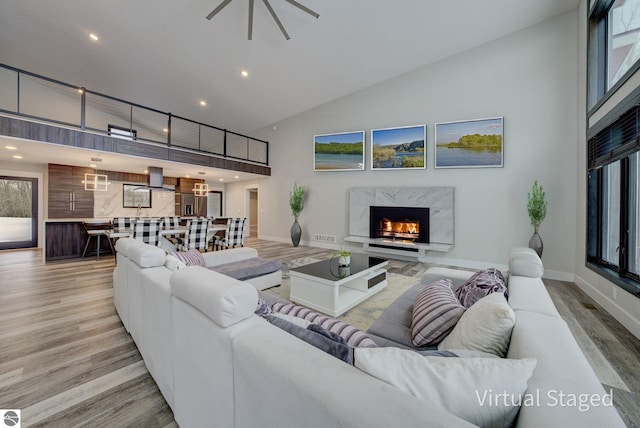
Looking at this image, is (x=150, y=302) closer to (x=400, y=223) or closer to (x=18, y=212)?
(x=400, y=223)

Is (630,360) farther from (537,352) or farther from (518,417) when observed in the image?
(518,417)

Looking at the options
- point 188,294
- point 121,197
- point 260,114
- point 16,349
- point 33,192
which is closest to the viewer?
point 188,294

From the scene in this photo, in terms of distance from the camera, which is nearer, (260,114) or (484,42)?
(484,42)

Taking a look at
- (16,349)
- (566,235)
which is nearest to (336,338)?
(16,349)

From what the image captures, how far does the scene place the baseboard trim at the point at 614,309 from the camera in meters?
2.50

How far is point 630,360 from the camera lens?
2105 millimetres

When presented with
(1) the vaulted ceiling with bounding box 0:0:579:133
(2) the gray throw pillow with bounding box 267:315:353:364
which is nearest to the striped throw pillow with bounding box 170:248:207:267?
(2) the gray throw pillow with bounding box 267:315:353:364

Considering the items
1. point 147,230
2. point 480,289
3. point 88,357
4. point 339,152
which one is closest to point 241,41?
point 339,152

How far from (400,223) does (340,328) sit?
16.5 feet

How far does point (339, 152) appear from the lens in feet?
22.3

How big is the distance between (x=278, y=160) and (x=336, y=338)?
7.64 metres

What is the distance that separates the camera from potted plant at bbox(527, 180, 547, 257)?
14.3ft

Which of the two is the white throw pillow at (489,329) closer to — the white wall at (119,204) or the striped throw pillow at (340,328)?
the striped throw pillow at (340,328)

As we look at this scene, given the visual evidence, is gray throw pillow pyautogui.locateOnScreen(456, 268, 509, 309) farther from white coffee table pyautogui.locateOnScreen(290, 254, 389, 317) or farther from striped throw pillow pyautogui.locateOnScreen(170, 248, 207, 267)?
striped throw pillow pyautogui.locateOnScreen(170, 248, 207, 267)
